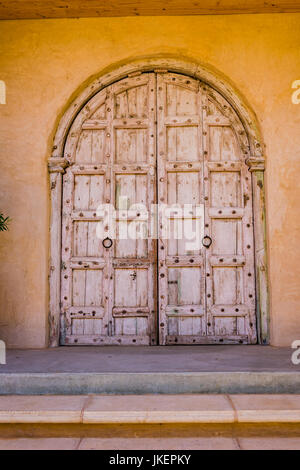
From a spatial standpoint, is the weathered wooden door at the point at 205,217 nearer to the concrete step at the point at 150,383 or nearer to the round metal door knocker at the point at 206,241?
the round metal door knocker at the point at 206,241

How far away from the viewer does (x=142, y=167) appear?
4691 millimetres

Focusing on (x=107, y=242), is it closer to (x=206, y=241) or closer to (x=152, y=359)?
(x=206, y=241)

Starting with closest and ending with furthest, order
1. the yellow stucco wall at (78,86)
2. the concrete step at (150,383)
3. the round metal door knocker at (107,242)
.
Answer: the concrete step at (150,383) < the yellow stucco wall at (78,86) < the round metal door knocker at (107,242)

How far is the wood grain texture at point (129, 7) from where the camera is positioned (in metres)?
4.46

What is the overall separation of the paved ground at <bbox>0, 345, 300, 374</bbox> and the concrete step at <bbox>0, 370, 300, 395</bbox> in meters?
0.10

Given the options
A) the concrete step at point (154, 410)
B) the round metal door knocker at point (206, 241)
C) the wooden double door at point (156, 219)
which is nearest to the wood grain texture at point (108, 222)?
the wooden double door at point (156, 219)

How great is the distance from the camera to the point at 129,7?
4555 millimetres

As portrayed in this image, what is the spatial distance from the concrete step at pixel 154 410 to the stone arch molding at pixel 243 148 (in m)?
1.64

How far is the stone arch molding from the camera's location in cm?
446

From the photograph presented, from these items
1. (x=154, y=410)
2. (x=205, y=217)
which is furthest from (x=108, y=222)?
(x=154, y=410)
